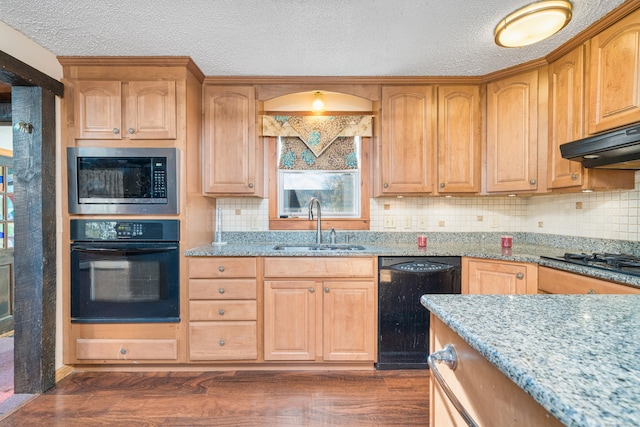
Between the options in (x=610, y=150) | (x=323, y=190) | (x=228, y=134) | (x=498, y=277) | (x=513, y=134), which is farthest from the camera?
(x=323, y=190)

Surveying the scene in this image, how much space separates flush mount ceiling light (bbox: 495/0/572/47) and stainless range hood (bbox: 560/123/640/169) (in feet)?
2.17

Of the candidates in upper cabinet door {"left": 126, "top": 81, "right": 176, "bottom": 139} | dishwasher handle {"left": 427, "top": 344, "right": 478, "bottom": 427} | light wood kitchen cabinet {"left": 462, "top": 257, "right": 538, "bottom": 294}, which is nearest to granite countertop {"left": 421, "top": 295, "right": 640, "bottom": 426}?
dishwasher handle {"left": 427, "top": 344, "right": 478, "bottom": 427}

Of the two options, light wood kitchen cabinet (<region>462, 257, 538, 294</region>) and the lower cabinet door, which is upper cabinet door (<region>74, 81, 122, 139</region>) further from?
light wood kitchen cabinet (<region>462, 257, 538, 294</region>)

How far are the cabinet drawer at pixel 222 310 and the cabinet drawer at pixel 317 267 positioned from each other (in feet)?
0.92

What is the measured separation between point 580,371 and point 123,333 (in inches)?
101

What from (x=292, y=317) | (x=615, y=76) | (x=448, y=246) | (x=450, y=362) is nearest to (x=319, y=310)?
(x=292, y=317)

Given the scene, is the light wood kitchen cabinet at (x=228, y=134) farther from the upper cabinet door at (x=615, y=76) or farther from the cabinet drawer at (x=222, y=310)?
the upper cabinet door at (x=615, y=76)

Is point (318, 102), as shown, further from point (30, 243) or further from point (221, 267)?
point (30, 243)

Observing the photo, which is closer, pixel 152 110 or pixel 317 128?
pixel 152 110

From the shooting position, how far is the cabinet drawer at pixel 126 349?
2.11m

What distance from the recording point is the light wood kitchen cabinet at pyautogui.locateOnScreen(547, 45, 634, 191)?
1.91 m

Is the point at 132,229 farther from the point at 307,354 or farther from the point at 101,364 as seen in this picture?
the point at 307,354

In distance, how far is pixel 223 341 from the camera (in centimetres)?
216

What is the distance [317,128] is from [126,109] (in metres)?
1.49
